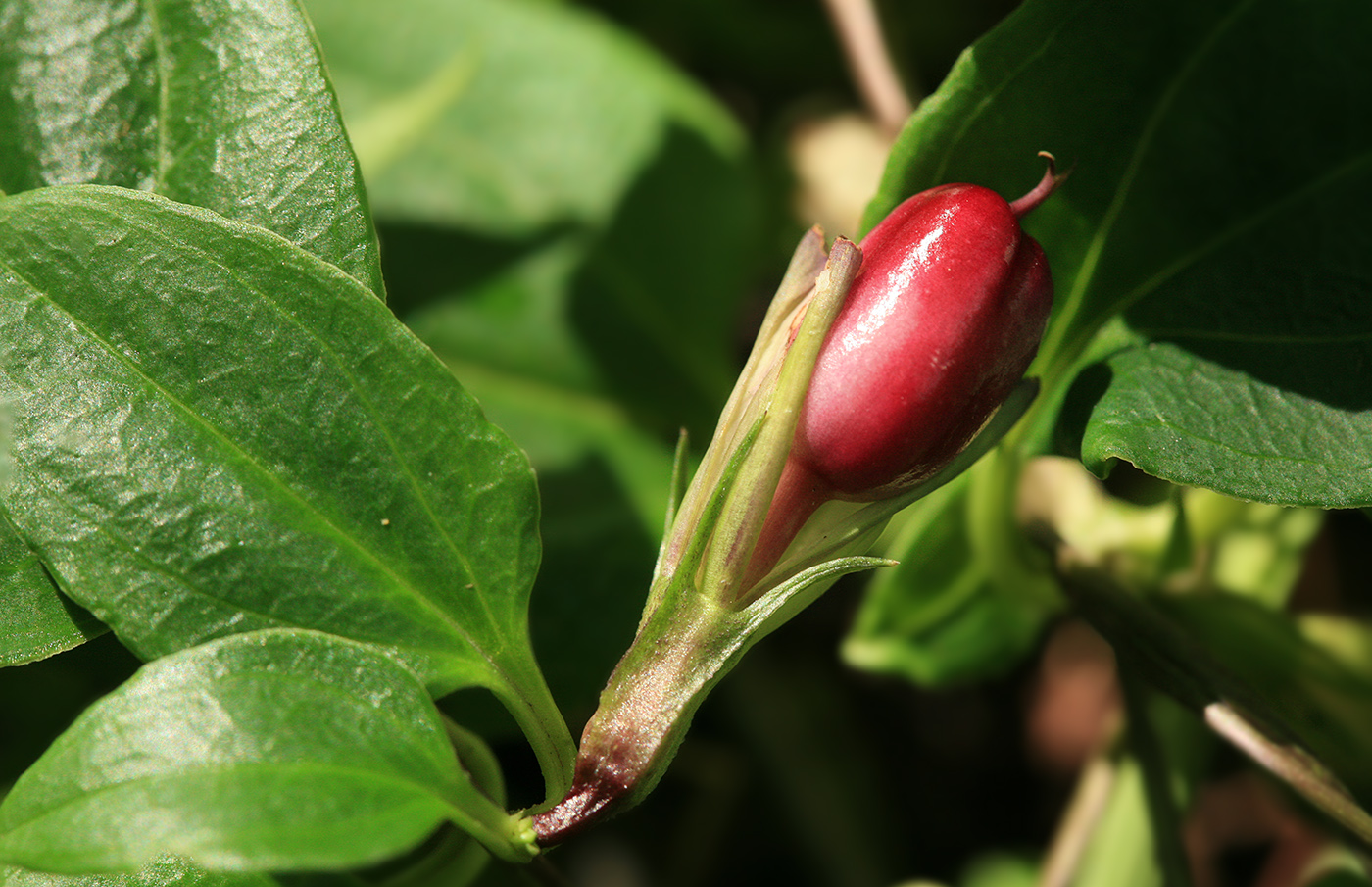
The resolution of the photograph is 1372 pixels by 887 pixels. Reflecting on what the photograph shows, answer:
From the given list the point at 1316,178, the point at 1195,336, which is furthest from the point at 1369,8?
the point at 1195,336

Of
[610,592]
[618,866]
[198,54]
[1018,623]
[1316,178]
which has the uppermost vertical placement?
[198,54]

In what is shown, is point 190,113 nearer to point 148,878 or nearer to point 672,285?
point 148,878

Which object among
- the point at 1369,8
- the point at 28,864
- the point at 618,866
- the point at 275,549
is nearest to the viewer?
the point at 28,864

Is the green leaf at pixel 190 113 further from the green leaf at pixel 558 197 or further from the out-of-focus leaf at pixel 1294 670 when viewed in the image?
the out-of-focus leaf at pixel 1294 670

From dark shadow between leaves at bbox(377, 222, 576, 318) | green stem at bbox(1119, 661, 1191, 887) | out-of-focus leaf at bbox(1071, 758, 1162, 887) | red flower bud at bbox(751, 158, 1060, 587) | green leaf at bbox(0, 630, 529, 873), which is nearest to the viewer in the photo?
green leaf at bbox(0, 630, 529, 873)

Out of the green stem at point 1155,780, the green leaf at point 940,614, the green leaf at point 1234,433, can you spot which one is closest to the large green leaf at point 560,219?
the green leaf at point 940,614

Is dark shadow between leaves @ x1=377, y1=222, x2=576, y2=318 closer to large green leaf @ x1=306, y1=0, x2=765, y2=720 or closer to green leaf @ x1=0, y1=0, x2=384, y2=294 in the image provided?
large green leaf @ x1=306, y1=0, x2=765, y2=720

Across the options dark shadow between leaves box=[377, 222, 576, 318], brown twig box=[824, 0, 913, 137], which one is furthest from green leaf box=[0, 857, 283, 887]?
brown twig box=[824, 0, 913, 137]

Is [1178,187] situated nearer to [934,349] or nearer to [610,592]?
[934,349]
